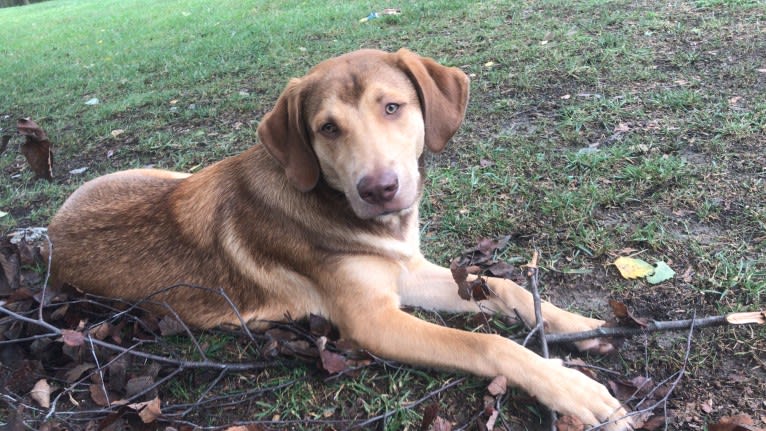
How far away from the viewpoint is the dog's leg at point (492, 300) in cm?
281

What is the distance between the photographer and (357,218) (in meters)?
2.96

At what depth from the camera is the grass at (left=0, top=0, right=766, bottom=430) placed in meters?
2.95

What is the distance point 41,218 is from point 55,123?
9.79ft

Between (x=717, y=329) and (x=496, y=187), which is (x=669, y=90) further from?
(x=717, y=329)

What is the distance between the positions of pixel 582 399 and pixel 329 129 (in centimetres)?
178

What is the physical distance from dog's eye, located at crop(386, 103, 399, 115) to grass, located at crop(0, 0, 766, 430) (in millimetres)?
1211

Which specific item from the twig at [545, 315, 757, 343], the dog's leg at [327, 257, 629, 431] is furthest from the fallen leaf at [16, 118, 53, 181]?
the twig at [545, 315, 757, 343]

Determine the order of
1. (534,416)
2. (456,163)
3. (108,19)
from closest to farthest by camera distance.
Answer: (534,416) < (456,163) < (108,19)

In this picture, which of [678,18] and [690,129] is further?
[678,18]

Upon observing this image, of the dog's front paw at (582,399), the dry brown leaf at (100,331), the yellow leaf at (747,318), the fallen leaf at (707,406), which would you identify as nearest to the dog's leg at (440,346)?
the dog's front paw at (582,399)

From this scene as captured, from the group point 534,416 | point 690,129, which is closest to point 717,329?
point 534,416

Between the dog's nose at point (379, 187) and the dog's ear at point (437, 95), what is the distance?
1.79 ft

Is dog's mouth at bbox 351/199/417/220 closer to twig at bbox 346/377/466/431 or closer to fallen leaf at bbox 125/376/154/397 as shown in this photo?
twig at bbox 346/377/466/431

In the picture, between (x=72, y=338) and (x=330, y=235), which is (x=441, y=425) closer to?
(x=330, y=235)
